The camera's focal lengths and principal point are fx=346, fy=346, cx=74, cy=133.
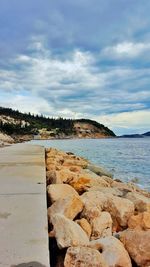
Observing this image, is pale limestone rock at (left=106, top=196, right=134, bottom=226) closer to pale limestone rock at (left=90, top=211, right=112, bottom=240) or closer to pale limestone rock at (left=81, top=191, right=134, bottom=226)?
pale limestone rock at (left=81, top=191, right=134, bottom=226)

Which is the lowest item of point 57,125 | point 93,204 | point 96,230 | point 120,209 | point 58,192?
point 96,230

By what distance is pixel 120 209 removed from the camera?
5.25 meters

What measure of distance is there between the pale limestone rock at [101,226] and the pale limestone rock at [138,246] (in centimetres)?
52

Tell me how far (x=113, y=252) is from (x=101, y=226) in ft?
3.41

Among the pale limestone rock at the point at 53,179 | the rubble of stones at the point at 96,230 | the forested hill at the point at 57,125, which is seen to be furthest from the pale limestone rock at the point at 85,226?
the forested hill at the point at 57,125

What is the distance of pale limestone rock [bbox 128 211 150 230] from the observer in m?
4.81

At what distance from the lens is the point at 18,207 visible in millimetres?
4285

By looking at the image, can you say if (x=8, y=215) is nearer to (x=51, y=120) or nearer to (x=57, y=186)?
(x=57, y=186)

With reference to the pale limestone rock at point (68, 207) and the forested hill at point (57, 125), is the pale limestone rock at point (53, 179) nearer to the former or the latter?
the pale limestone rock at point (68, 207)

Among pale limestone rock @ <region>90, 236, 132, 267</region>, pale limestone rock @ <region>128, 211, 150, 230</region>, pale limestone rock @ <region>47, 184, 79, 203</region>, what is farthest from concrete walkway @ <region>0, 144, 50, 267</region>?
pale limestone rock @ <region>128, 211, 150, 230</region>

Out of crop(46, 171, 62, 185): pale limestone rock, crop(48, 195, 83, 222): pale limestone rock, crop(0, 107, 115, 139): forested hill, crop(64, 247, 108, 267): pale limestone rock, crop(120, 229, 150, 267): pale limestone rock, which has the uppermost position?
crop(0, 107, 115, 139): forested hill

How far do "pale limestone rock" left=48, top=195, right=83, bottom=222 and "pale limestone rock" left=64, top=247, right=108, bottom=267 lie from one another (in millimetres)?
1477

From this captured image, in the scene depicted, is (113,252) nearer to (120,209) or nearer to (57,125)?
(120,209)

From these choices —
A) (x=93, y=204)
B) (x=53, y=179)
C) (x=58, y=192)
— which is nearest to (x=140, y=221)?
(x=93, y=204)
